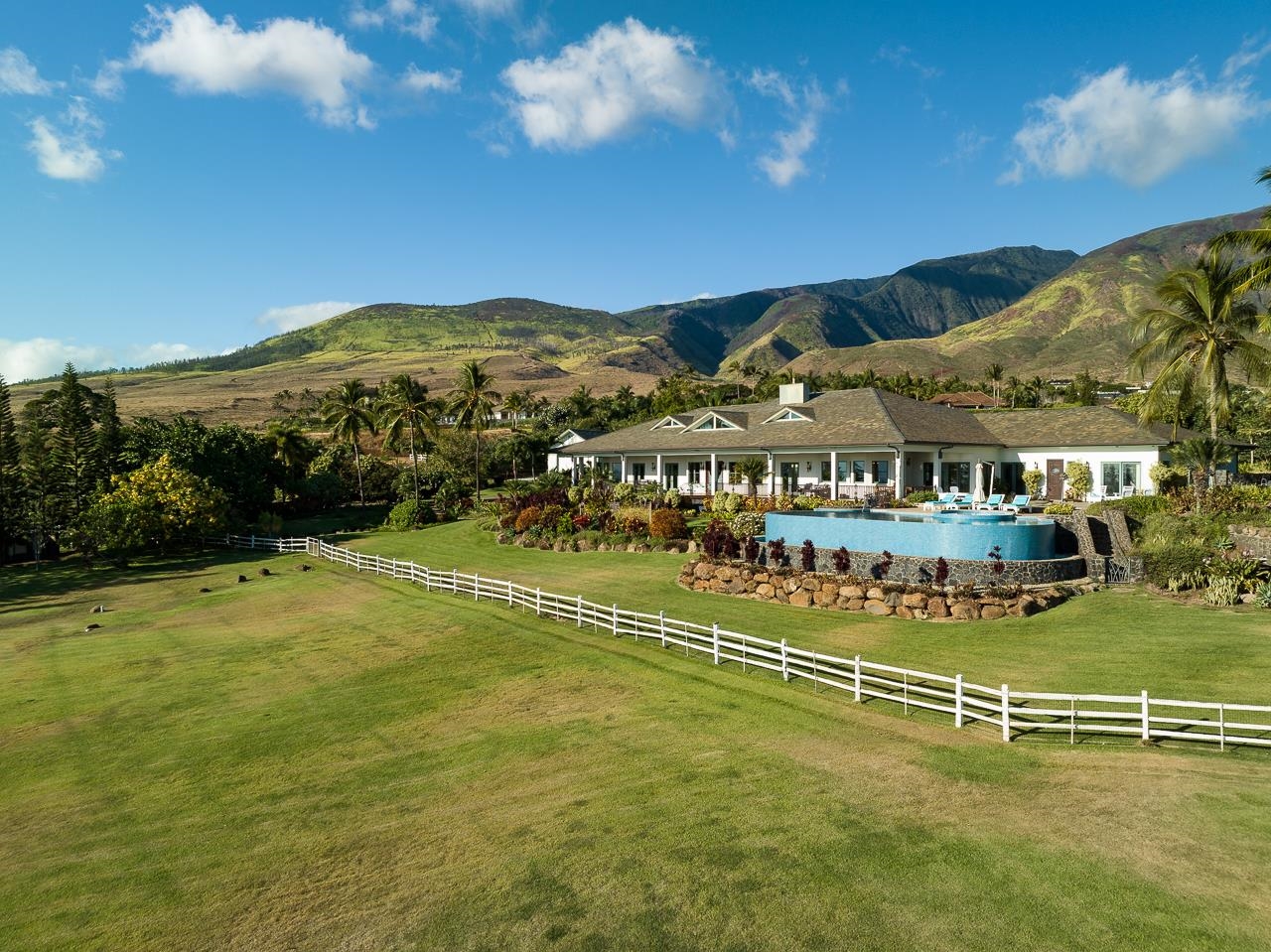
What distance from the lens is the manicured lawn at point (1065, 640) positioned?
14.3m

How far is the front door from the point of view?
131ft

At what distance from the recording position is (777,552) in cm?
2656

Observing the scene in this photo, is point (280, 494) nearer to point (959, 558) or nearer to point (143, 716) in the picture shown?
point (143, 716)

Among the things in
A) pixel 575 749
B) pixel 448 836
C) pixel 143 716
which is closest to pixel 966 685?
pixel 575 749

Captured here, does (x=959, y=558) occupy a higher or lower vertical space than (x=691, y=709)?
higher

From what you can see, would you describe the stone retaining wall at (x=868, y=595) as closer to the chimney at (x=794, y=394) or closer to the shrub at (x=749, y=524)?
the shrub at (x=749, y=524)

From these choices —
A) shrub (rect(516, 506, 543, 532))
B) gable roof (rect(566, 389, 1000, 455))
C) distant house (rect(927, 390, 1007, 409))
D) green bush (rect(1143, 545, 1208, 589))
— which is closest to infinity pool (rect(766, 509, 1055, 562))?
green bush (rect(1143, 545, 1208, 589))

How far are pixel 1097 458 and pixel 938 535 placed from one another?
21.9 m

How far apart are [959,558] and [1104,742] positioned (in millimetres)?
11229

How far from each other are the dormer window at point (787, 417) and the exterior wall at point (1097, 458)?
11.7 m

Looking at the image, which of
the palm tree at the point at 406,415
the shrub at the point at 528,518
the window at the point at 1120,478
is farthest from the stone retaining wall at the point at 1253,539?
the palm tree at the point at 406,415

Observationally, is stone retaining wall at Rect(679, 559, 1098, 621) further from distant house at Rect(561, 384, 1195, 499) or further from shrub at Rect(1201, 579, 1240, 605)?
distant house at Rect(561, 384, 1195, 499)

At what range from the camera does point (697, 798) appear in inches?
418

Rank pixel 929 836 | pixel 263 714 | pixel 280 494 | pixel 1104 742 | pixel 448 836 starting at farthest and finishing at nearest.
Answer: pixel 280 494 < pixel 263 714 < pixel 1104 742 < pixel 448 836 < pixel 929 836
